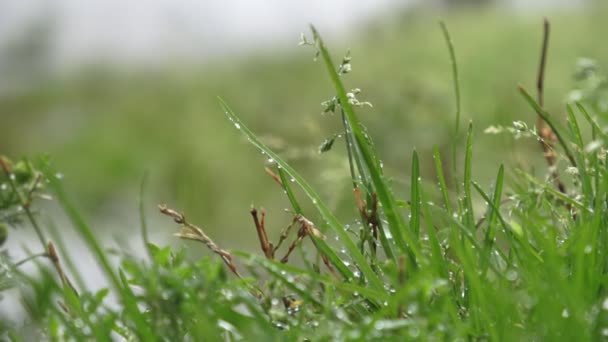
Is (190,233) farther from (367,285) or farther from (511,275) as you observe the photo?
(511,275)

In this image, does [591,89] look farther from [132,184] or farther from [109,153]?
[109,153]

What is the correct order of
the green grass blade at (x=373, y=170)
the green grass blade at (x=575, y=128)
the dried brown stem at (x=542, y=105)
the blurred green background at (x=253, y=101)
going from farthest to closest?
the blurred green background at (x=253, y=101), the dried brown stem at (x=542, y=105), the green grass blade at (x=575, y=128), the green grass blade at (x=373, y=170)

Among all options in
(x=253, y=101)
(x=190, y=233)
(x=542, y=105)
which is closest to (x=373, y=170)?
(x=190, y=233)

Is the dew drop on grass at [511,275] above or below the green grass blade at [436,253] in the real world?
below

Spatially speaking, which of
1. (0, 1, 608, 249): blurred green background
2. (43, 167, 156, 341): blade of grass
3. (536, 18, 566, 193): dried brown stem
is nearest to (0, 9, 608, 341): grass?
(43, 167, 156, 341): blade of grass

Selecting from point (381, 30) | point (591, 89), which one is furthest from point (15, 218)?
point (381, 30)

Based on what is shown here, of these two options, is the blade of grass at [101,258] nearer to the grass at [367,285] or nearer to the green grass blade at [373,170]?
the grass at [367,285]

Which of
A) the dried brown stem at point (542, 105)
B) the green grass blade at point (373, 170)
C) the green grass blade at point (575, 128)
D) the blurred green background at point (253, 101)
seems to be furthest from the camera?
the blurred green background at point (253, 101)

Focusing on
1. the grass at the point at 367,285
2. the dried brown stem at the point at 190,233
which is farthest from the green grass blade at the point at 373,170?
the dried brown stem at the point at 190,233
